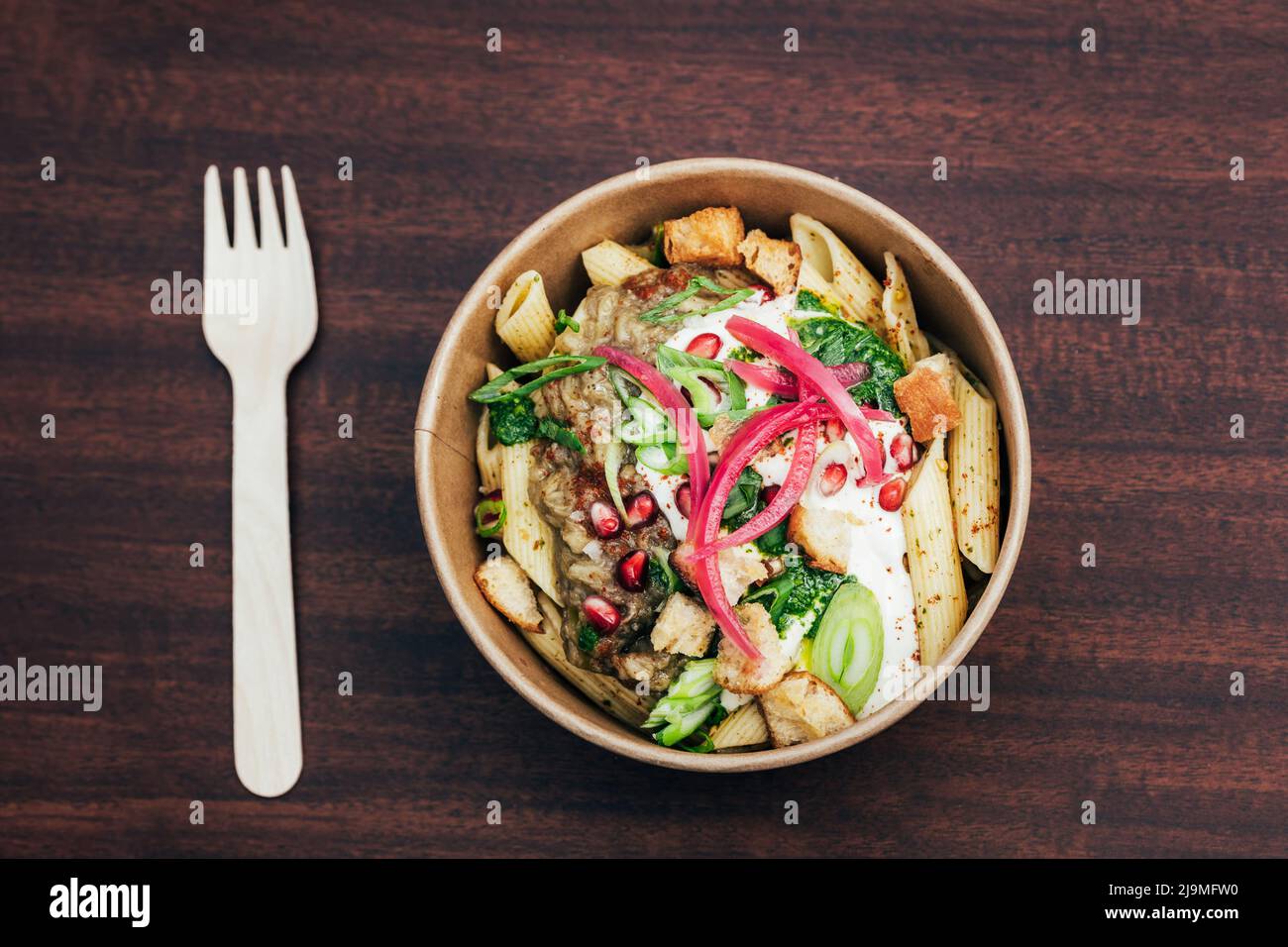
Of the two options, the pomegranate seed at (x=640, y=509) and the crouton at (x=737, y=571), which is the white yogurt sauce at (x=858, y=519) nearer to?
the pomegranate seed at (x=640, y=509)

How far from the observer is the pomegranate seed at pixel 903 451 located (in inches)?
101

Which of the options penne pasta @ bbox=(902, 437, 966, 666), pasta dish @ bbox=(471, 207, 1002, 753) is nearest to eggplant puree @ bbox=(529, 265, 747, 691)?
pasta dish @ bbox=(471, 207, 1002, 753)

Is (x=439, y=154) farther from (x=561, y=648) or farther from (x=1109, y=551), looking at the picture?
(x=1109, y=551)

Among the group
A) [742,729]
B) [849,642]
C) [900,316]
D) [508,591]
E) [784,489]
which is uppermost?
[900,316]

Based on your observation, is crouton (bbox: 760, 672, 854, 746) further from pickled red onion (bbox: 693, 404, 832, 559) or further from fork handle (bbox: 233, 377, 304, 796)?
fork handle (bbox: 233, 377, 304, 796)

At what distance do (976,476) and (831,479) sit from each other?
1.40 feet

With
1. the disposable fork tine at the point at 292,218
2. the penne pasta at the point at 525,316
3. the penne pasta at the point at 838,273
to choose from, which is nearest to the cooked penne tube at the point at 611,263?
the penne pasta at the point at 525,316

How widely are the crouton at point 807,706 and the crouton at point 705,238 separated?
1.09 meters

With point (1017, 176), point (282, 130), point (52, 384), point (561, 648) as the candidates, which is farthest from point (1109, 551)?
point (52, 384)

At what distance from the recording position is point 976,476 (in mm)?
2643

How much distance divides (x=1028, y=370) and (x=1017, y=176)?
0.61m

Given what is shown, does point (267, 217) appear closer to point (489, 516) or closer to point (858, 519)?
point (489, 516)

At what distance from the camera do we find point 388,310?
123 inches

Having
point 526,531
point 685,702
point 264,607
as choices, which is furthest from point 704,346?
point 264,607
